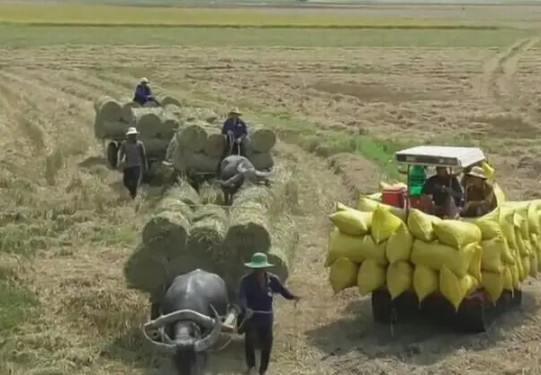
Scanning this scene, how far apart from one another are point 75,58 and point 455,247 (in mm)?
38735

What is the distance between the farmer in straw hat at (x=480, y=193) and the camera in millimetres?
14094

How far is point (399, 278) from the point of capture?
1284 centimetres

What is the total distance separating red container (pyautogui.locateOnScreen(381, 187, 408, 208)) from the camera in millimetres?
14336

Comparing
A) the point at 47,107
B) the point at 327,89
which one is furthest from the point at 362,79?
the point at 47,107

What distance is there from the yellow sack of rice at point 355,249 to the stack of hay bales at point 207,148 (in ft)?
23.4

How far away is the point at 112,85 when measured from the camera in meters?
39.2

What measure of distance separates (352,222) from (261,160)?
7.46m

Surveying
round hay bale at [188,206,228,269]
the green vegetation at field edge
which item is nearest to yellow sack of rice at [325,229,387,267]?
round hay bale at [188,206,228,269]

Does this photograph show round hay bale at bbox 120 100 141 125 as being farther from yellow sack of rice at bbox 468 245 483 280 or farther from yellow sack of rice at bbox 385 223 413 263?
yellow sack of rice at bbox 468 245 483 280

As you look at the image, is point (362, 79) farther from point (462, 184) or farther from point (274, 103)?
point (462, 184)

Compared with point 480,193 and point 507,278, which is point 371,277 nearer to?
point 507,278

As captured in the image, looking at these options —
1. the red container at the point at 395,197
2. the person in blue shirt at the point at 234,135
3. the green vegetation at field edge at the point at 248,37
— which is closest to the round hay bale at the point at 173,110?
the person in blue shirt at the point at 234,135

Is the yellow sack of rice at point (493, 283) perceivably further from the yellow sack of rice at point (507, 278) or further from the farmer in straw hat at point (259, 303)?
the farmer in straw hat at point (259, 303)

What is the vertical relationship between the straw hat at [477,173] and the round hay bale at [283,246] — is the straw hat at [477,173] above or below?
above
